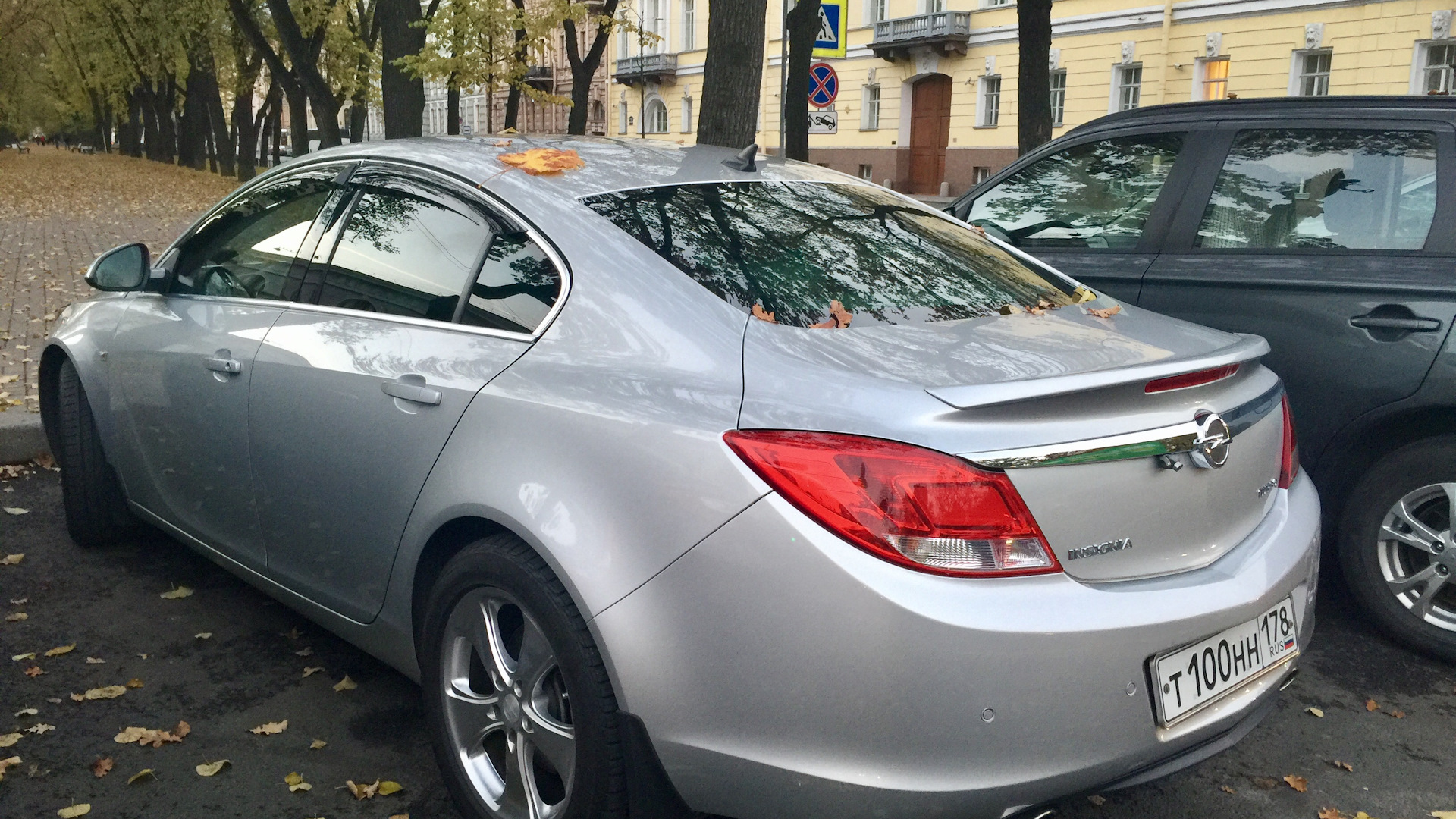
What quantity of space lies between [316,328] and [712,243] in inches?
44.6

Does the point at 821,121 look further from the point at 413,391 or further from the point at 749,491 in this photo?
the point at 749,491

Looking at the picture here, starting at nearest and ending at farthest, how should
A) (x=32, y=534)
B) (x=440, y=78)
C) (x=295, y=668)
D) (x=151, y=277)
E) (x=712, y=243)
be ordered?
(x=712, y=243), (x=295, y=668), (x=151, y=277), (x=32, y=534), (x=440, y=78)

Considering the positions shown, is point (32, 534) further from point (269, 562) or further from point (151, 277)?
point (269, 562)

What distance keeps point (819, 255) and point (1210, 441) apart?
0.95 m

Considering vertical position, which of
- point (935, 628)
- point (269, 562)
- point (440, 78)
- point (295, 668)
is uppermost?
point (440, 78)

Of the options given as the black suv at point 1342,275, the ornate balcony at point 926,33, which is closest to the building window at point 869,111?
the ornate balcony at point 926,33

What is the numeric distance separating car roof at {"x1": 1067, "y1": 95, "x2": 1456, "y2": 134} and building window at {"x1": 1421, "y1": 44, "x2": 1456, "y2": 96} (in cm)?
2302

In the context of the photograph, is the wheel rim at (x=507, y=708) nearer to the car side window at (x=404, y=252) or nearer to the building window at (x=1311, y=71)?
the car side window at (x=404, y=252)

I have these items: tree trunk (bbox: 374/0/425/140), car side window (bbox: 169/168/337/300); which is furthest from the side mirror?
tree trunk (bbox: 374/0/425/140)

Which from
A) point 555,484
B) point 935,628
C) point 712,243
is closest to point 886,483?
point 935,628

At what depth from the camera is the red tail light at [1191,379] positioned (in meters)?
2.44

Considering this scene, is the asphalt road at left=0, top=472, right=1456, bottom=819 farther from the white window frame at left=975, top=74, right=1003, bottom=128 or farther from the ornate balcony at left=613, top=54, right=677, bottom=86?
the ornate balcony at left=613, top=54, right=677, bottom=86

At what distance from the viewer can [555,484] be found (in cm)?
249

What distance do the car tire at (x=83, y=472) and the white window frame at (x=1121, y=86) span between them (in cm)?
2993
